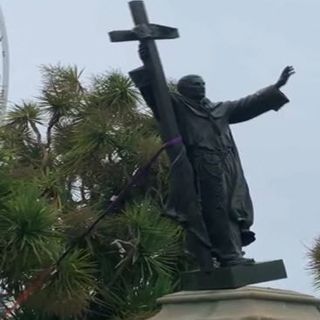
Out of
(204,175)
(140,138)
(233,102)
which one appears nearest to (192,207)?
(204,175)

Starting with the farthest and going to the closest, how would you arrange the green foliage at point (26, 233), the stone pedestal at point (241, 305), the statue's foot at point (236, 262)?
1. the green foliage at point (26, 233)
2. the statue's foot at point (236, 262)
3. the stone pedestal at point (241, 305)

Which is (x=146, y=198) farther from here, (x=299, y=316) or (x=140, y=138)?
(x=299, y=316)

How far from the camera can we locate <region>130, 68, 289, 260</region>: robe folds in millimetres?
9484

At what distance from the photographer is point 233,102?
991 centimetres

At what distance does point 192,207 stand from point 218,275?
0.53 metres

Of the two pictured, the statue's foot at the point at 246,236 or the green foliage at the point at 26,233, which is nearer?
the statue's foot at the point at 246,236

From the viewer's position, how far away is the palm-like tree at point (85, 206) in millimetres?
16328

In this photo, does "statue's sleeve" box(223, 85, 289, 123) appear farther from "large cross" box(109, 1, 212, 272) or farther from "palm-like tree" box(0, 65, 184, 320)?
"palm-like tree" box(0, 65, 184, 320)

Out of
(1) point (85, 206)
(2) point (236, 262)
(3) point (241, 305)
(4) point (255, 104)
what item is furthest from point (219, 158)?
(1) point (85, 206)

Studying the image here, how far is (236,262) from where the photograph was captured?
9.36m

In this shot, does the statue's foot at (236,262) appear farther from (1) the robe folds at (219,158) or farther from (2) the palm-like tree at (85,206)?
(2) the palm-like tree at (85,206)

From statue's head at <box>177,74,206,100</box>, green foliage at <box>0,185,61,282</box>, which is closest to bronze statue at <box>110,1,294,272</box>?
statue's head at <box>177,74,206,100</box>

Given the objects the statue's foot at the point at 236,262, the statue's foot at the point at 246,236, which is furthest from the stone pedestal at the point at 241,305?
the statue's foot at the point at 246,236

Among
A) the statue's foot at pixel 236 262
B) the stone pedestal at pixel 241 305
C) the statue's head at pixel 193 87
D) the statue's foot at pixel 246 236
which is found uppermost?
the statue's head at pixel 193 87
